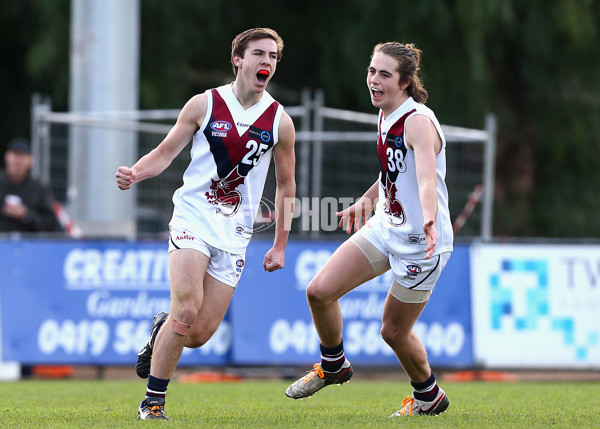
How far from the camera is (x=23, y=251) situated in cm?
1070

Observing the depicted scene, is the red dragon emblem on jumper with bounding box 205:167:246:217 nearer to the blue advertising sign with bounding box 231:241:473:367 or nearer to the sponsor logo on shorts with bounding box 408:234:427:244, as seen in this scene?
the sponsor logo on shorts with bounding box 408:234:427:244

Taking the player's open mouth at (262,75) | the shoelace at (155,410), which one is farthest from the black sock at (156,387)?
the player's open mouth at (262,75)

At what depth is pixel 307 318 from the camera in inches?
424

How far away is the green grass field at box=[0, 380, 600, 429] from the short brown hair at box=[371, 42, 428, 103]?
203 cm

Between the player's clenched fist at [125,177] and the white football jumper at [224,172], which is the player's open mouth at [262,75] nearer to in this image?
the white football jumper at [224,172]

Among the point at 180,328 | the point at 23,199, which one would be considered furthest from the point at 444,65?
the point at 180,328

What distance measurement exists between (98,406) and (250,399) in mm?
1278

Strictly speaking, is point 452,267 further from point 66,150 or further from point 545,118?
point 545,118

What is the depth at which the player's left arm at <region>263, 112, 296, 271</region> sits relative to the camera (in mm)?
6590

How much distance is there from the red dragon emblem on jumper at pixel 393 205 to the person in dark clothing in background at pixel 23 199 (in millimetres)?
5819

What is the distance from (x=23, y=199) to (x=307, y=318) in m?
3.36

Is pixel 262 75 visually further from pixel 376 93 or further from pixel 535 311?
pixel 535 311

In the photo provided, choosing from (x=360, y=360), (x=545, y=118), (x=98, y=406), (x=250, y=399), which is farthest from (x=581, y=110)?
(x=98, y=406)

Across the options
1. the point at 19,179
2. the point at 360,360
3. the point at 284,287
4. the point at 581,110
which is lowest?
the point at 360,360
